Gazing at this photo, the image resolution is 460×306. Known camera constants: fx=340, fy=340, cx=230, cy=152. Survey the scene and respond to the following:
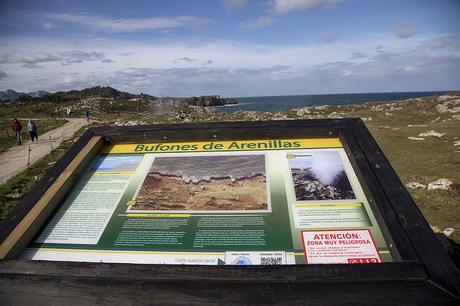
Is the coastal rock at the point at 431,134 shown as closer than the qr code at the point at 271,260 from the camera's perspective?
No

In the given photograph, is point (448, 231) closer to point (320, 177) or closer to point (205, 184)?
point (320, 177)

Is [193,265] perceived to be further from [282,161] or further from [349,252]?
[282,161]

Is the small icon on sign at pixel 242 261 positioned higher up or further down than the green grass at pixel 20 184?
higher up

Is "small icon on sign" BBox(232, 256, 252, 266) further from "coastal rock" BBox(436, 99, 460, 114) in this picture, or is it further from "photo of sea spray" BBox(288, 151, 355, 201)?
"coastal rock" BBox(436, 99, 460, 114)

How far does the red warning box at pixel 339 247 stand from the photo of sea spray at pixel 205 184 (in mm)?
622

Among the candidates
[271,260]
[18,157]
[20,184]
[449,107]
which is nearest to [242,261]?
[271,260]

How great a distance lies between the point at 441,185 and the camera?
35.2 feet

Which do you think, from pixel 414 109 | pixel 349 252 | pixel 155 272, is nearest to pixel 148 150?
pixel 155 272

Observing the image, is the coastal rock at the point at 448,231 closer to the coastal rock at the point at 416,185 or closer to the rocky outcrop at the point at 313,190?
the coastal rock at the point at 416,185

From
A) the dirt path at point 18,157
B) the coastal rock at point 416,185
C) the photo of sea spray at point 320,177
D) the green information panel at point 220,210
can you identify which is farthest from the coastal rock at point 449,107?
the dirt path at point 18,157

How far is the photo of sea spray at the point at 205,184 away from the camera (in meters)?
3.68

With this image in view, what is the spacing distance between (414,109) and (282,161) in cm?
3409

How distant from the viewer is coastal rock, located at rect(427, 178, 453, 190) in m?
10.6

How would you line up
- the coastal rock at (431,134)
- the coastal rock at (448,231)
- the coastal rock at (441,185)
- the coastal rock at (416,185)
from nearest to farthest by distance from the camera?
1. the coastal rock at (448,231)
2. the coastal rock at (441,185)
3. the coastal rock at (416,185)
4. the coastal rock at (431,134)
